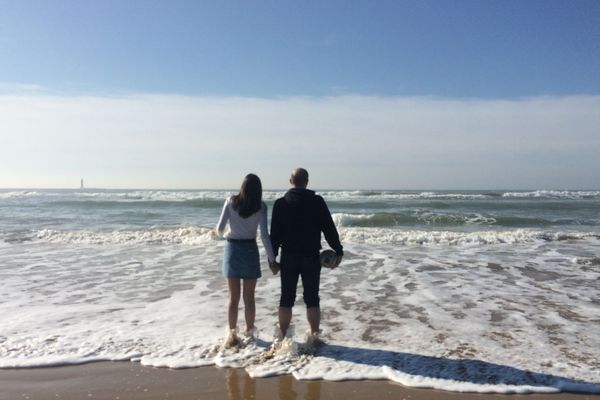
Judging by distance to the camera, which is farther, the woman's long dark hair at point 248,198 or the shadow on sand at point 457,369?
the woman's long dark hair at point 248,198

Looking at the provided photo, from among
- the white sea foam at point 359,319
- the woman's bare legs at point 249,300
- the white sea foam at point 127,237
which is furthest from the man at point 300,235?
the white sea foam at point 127,237

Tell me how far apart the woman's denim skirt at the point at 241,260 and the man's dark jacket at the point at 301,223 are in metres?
0.28

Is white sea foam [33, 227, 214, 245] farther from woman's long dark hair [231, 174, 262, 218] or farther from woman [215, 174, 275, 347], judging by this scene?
woman's long dark hair [231, 174, 262, 218]

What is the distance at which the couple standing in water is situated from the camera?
15.5 feet

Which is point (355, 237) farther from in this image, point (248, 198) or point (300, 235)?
point (248, 198)

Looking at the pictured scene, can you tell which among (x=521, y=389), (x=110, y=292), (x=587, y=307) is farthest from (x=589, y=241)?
(x=110, y=292)

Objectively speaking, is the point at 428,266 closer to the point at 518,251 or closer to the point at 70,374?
the point at 518,251

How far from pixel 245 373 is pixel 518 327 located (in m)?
Answer: 3.55

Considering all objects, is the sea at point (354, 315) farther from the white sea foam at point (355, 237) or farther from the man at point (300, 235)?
the white sea foam at point (355, 237)

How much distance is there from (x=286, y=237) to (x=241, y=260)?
538 millimetres

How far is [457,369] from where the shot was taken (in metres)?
4.29

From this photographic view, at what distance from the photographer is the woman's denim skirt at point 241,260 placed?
4.79 meters

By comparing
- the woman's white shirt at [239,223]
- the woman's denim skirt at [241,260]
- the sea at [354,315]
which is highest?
the woman's white shirt at [239,223]

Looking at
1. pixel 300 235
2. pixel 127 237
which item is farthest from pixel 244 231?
pixel 127 237
